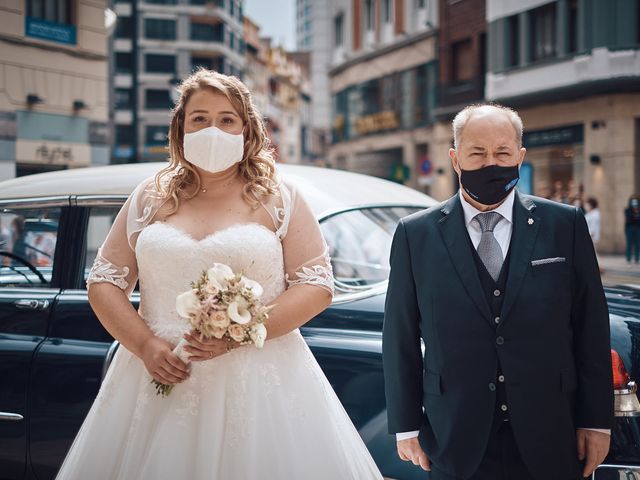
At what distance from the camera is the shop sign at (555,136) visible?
92.8ft

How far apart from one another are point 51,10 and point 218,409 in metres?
20.9

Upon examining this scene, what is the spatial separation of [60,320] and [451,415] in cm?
247

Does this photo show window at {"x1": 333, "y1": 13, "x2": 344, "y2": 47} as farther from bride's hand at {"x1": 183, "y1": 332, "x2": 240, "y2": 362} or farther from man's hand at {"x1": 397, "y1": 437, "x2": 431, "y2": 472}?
man's hand at {"x1": 397, "y1": 437, "x2": 431, "y2": 472}

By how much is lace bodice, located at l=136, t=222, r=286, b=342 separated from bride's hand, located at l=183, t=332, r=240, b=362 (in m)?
0.24

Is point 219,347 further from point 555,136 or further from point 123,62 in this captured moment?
point 123,62

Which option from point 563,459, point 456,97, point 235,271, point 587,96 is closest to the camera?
point 563,459

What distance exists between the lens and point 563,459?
2.81 m

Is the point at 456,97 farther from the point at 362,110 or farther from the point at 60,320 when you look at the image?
the point at 60,320

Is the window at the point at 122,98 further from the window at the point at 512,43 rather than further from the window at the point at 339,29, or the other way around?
the window at the point at 512,43

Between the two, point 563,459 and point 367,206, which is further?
point 367,206

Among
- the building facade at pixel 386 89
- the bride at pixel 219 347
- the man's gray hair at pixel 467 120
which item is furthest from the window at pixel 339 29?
the man's gray hair at pixel 467 120

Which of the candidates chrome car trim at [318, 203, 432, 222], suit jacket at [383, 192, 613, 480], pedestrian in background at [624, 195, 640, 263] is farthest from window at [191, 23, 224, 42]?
suit jacket at [383, 192, 613, 480]

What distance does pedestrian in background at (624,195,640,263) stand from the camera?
70.7 ft

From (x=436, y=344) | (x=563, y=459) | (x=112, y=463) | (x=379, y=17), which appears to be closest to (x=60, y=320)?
(x=112, y=463)
